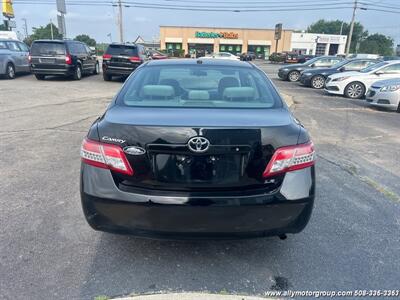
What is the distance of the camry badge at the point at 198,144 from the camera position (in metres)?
2.24

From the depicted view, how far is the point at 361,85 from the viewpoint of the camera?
13328 millimetres

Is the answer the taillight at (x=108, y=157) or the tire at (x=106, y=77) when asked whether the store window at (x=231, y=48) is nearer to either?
the tire at (x=106, y=77)

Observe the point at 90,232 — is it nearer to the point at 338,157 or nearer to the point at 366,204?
the point at 366,204

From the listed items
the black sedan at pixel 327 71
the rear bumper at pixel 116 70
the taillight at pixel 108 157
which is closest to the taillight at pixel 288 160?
the taillight at pixel 108 157

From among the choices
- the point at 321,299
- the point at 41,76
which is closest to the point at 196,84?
the point at 321,299

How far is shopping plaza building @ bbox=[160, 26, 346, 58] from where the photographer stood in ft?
248

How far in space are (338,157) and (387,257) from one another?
3034 millimetres

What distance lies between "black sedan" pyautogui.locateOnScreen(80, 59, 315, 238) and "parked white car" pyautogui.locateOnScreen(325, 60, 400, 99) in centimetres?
1233

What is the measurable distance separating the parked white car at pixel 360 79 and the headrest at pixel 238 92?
38.7 feet

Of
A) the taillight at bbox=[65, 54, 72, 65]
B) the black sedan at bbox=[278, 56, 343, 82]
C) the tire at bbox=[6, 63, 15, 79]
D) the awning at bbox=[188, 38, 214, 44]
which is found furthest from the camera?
the awning at bbox=[188, 38, 214, 44]

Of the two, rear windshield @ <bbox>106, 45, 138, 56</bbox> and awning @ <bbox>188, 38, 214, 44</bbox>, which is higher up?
awning @ <bbox>188, 38, 214, 44</bbox>

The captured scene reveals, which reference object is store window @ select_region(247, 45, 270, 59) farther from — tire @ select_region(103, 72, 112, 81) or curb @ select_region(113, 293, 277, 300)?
curb @ select_region(113, 293, 277, 300)

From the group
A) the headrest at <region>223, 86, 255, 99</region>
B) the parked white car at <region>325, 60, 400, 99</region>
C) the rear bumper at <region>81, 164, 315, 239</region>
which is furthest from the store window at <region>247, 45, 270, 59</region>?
the rear bumper at <region>81, 164, 315, 239</region>

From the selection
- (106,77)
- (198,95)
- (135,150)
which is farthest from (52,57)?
(135,150)
